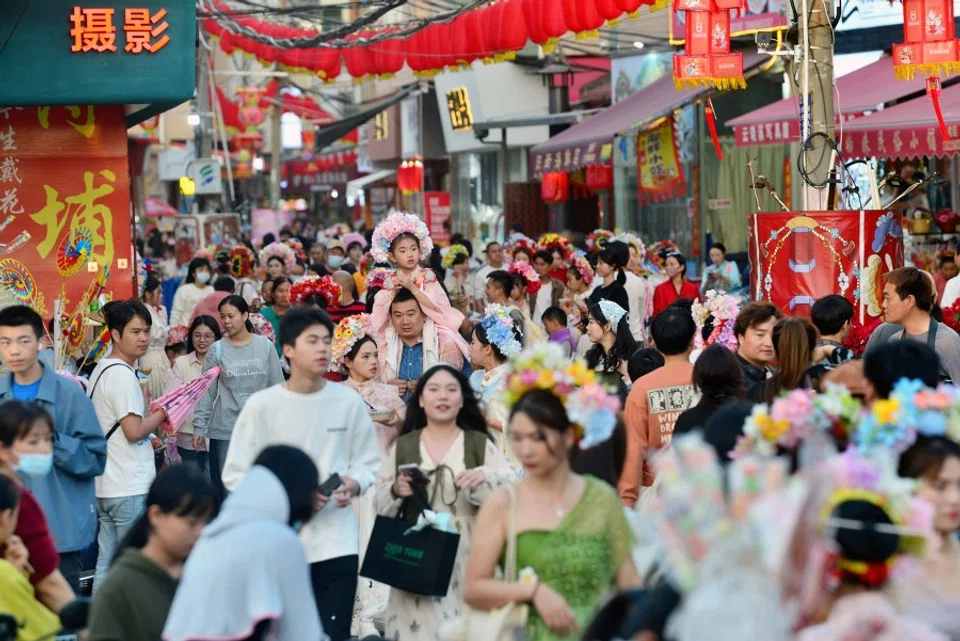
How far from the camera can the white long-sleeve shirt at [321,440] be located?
22.6 feet

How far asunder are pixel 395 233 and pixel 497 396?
2.30 metres

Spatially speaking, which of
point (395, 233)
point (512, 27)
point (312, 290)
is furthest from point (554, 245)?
point (395, 233)

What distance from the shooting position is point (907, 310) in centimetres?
895

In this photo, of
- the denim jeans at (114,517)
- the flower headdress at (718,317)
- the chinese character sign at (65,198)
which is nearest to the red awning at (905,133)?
the flower headdress at (718,317)

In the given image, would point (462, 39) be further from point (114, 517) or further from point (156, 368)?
point (114, 517)

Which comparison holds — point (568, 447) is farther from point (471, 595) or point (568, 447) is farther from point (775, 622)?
point (775, 622)

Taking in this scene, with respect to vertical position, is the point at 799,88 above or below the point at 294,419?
above

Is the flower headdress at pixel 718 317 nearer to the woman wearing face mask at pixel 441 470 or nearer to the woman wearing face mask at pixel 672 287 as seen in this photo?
the woman wearing face mask at pixel 441 470

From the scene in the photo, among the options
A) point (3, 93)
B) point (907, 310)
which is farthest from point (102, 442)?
point (3, 93)

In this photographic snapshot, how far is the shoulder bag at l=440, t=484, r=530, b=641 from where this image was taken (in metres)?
5.46

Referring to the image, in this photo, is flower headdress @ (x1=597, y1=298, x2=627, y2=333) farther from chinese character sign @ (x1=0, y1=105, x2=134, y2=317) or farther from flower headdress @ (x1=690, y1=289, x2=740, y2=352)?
chinese character sign @ (x1=0, y1=105, x2=134, y2=317)

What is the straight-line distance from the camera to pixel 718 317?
963 centimetres

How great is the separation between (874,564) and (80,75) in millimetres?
9820

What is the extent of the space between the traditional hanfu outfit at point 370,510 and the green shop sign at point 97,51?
424cm
